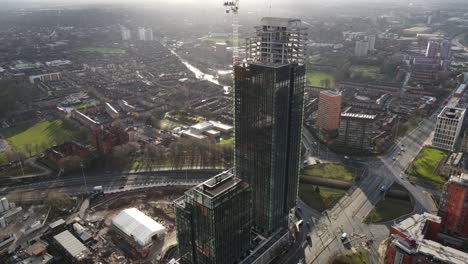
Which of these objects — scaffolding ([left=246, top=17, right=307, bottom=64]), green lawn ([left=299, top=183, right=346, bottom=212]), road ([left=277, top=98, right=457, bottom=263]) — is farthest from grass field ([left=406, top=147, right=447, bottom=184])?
scaffolding ([left=246, top=17, right=307, bottom=64])

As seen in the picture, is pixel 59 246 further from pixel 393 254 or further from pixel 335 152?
pixel 335 152

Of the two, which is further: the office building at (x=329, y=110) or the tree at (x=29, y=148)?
the office building at (x=329, y=110)

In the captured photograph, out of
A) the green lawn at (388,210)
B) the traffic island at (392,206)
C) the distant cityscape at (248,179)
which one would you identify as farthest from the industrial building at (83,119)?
the traffic island at (392,206)

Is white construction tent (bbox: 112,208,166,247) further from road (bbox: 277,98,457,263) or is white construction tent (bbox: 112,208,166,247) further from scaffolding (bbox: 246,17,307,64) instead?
scaffolding (bbox: 246,17,307,64)

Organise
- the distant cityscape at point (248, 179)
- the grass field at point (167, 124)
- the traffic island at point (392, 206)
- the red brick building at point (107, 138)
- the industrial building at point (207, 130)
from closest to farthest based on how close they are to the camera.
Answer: the distant cityscape at point (248, 179), the traffic island at point (392, 206), the red brick building at point (107, 138), the industrial building at point (207, 130), the grass field at point (167, 124)

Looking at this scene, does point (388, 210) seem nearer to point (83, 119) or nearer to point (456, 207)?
point (456, 207)

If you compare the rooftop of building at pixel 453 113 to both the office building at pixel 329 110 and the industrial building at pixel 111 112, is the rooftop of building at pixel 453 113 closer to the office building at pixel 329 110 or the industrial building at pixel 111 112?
the office building at pixel 329 110
